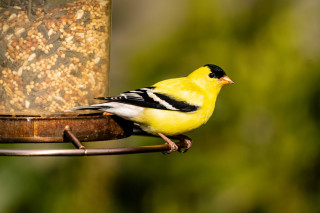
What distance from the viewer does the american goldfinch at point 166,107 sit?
3486 millimetres

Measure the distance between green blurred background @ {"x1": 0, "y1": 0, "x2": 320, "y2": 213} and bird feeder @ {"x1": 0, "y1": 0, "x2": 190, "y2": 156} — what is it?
1098 mm

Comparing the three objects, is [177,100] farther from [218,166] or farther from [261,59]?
[261,59]

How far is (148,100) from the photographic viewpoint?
3605 mm

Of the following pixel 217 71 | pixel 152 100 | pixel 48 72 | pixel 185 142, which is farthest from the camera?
pixel 217 71

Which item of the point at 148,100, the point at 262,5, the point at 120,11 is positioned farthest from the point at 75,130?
the point at 120,11

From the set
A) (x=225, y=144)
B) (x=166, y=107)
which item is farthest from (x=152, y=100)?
(x=225, y=144)

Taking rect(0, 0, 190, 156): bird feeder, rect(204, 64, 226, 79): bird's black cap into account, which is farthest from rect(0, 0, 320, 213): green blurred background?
rect(0, 0, 190, 156): bird feeder

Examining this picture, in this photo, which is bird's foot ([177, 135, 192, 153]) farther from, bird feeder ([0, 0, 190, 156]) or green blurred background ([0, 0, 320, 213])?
bird feeder ([0, 0, 190, 156])

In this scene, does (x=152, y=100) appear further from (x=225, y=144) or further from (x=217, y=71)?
(x=225, y=144)

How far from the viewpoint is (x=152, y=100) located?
362 centimetres

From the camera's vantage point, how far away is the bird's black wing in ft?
11.5

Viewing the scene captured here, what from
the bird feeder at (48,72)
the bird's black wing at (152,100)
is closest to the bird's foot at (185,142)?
the bird's black wing at (152,100)

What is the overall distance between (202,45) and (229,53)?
0.26 metres

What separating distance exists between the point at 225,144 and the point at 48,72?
186 centimetres
